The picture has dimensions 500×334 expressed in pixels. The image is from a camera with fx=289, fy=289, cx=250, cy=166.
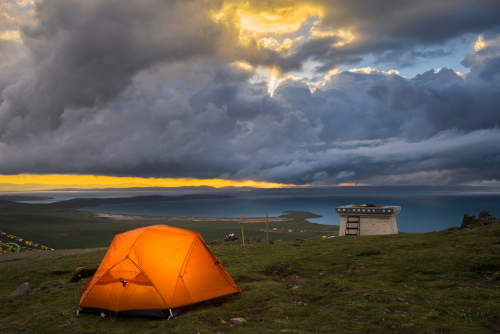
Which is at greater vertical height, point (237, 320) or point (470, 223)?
point (470, 223)

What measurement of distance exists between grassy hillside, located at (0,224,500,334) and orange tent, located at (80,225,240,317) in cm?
54

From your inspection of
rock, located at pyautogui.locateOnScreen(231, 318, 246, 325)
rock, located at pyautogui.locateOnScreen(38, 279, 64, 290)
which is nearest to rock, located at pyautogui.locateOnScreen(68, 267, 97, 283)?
rock, located at pyautogui.locateOnScreen(38, 279, 64, 290)

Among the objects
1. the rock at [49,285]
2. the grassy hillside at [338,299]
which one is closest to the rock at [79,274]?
the rock at [49,285]

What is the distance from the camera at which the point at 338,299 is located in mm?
13227

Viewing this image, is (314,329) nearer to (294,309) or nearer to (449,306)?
(294,309)

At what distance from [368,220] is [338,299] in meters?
27.4

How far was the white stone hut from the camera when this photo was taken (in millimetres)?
37062

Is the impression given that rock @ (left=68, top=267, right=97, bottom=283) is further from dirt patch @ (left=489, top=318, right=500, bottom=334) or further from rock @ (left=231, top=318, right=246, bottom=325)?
dirt patch @ (left=489, top=318, right=500, bottom=334)

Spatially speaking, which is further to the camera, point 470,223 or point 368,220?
point 368,220

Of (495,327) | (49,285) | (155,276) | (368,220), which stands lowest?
(49,285)

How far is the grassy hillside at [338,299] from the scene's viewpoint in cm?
1040

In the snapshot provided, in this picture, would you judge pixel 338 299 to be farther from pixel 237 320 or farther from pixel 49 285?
pixel 49 285

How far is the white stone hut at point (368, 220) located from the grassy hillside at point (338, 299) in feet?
47.2

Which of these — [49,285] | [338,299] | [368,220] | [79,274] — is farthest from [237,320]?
[368,220]
